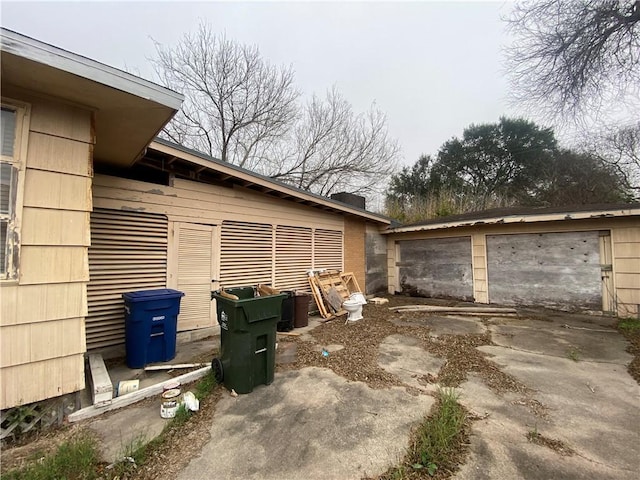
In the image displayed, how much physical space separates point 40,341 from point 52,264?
23.9 inches

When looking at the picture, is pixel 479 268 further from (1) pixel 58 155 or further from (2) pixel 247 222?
(1) pixel 58 155

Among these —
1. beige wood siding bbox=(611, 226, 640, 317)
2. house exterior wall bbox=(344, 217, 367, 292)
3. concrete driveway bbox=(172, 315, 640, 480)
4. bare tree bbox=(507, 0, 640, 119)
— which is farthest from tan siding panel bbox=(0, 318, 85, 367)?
bare tree bbox=(507, 0, 640, 119)

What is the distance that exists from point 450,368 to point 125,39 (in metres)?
11.7

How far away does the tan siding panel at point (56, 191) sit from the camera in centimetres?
214

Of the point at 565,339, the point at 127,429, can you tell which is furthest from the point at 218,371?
the point at 565,339

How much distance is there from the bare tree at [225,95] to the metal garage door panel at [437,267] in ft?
26.3

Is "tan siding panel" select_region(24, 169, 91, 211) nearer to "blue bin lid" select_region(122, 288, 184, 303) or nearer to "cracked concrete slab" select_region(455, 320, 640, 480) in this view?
"blue bin lid" select_region(122, 288, 184, 303)

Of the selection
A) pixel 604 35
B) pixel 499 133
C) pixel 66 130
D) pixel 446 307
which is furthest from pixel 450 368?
pixel 499 133

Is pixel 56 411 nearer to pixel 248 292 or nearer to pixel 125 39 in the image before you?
pixel 248 292

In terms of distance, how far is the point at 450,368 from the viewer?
3432 mm

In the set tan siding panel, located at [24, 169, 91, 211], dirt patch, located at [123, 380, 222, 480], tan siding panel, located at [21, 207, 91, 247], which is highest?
tan siding panel, located at [24, 169, 91, 211]

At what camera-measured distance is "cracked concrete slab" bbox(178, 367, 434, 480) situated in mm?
1828

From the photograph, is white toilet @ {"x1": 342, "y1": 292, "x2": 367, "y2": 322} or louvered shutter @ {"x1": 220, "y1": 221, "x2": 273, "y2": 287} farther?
white toilet @ {"x1": 342, "y1": 292, "x2": 367, "y2": 322}

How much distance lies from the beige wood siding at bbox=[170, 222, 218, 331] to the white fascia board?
2.38m
